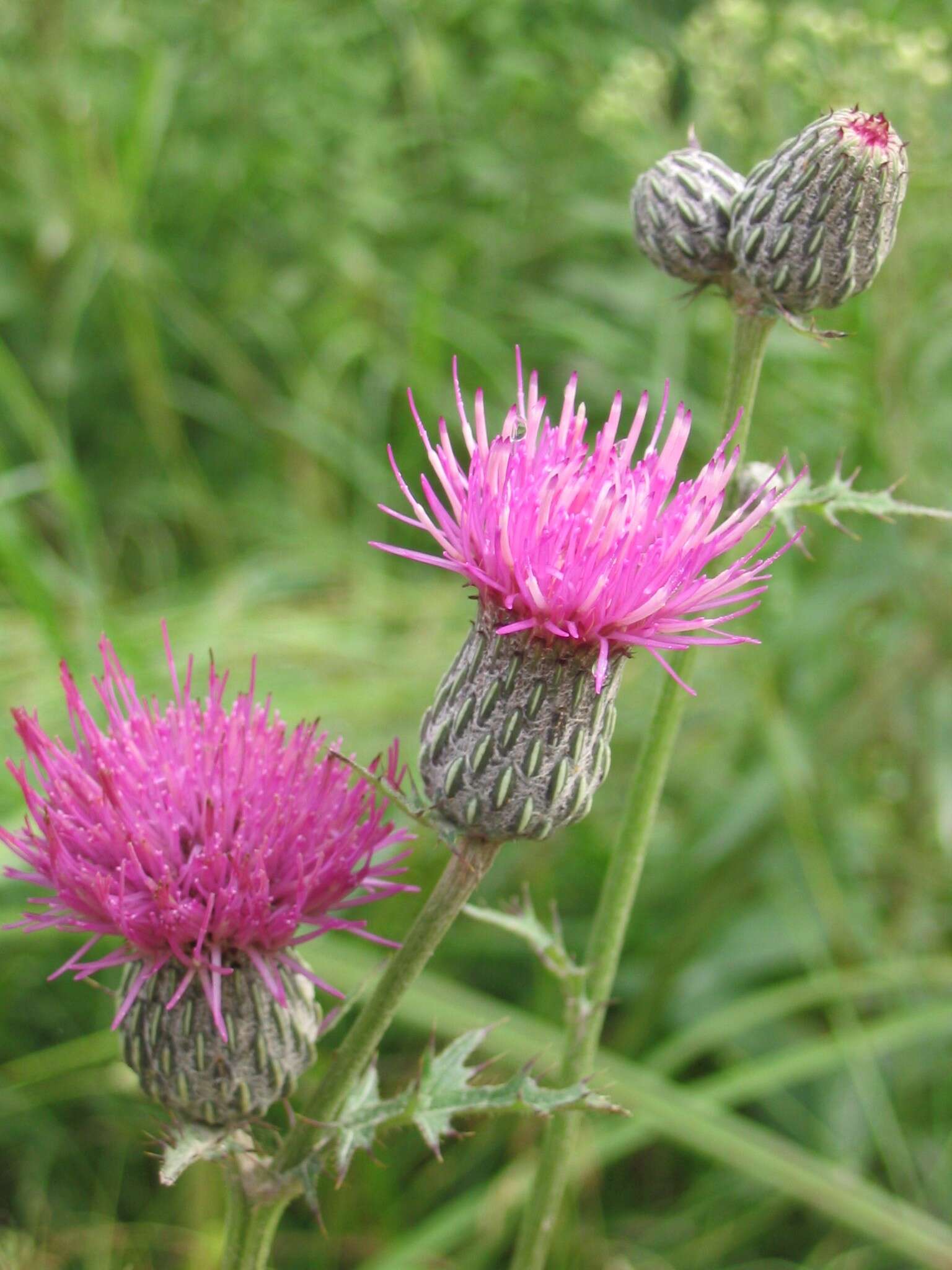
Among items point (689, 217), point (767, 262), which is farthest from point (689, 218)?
point (767, 262)

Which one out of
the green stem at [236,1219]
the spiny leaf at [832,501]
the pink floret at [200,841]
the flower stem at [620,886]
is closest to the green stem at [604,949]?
the flower stem at [620,886]

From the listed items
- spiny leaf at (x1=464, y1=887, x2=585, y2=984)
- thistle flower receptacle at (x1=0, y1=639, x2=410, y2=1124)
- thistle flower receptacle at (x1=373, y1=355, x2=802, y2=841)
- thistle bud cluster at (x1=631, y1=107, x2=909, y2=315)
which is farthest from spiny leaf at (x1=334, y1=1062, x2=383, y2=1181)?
thistle bud cluster at (x1=631, y1=107, x2=909, y2=315)

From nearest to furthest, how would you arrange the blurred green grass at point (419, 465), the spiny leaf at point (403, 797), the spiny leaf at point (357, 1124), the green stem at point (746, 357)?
1. the spiny leaf at point (403, 797)
2. the spiny leaf at point (357, 1124)
3. the green stem at point (746, 357)
4. the blurred green grass at point (419, 465)

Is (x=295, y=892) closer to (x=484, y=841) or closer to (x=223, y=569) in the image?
(x=484, y=841)

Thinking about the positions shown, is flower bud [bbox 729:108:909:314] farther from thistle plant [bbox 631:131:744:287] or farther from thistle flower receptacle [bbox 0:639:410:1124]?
thistle flower receptacle [bbox 0:639:410:1124]

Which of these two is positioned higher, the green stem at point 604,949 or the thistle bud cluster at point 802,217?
the thistle bud cluster at point 802,217

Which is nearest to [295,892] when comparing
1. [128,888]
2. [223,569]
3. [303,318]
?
[128,888]

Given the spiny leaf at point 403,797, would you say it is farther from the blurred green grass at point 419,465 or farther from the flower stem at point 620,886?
the blurred green grass at point 419,465
